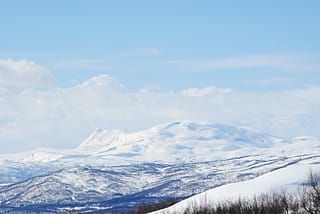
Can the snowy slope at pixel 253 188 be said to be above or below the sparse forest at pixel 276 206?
above

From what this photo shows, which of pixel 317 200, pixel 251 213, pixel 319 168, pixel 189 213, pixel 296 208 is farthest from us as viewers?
pixel 319 168

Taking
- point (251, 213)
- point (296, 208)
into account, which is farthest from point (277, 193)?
point (296, 208)

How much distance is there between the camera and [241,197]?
12950 cm

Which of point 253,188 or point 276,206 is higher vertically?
point 253,188

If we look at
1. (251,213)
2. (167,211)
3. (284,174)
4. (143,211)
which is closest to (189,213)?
(167,211)

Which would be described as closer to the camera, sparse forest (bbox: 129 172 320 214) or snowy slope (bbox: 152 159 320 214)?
sparse forest (bbox: 129 172 320 214)

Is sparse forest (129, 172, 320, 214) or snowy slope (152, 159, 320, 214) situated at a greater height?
snowy slope (152, 159, 320, 214)

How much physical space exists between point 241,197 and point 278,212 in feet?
113

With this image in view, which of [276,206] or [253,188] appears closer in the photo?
[276,206]

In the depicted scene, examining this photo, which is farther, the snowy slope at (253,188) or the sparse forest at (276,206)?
the snowy slope at (253,188)

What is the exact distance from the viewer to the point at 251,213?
332 feet

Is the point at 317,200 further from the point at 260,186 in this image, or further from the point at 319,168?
the point at 319,168

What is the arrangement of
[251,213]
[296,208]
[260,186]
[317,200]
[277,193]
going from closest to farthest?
[317,200], [296,208], [251,213], [277,193], [260,186]

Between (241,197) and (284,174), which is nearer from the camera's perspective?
Answer: (241,197)
